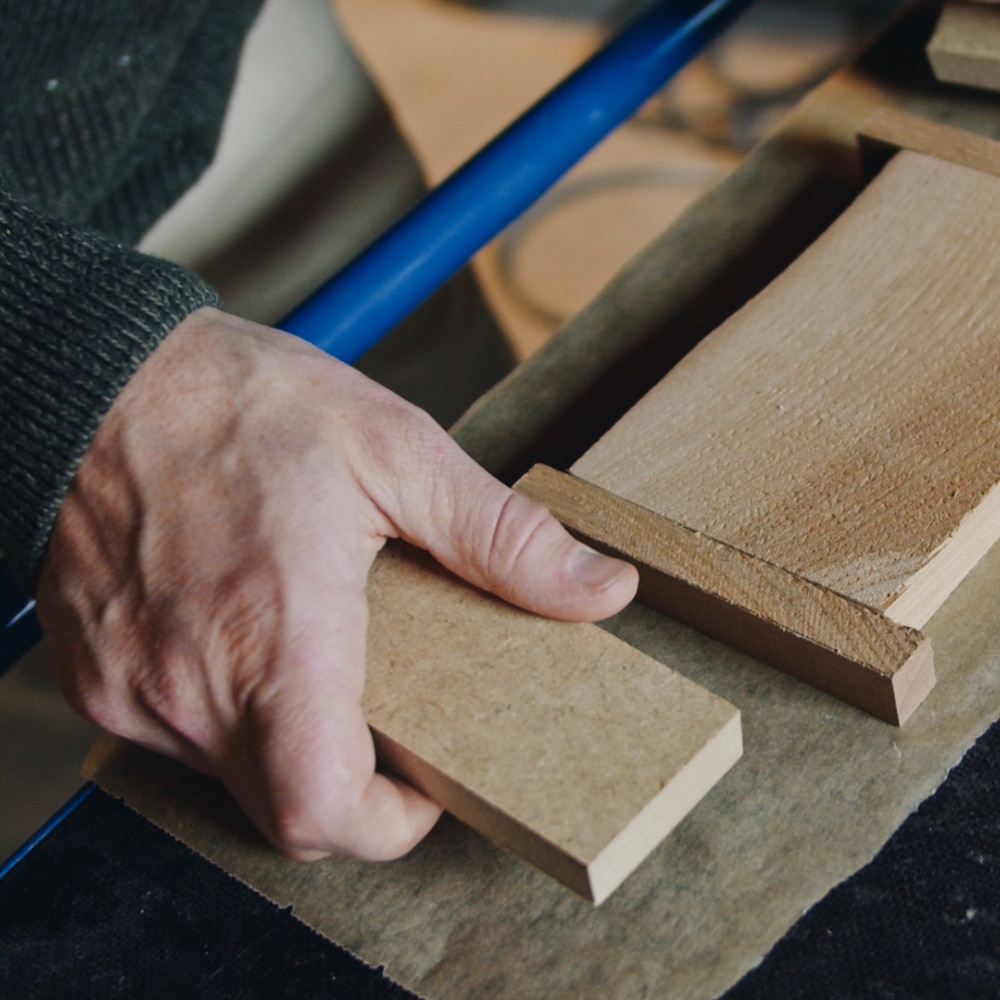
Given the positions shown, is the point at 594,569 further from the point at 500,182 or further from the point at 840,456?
the point at 500,182

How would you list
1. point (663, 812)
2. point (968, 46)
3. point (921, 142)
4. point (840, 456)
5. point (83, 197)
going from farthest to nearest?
1. point (83, 197)
2. point (968, 46)
3. point (921, 142)
4. point (840, 456)
5. point (663, 812)

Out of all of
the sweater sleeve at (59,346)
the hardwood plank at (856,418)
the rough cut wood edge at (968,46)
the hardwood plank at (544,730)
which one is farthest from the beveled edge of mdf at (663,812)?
the rough cut wood edge at (968,46)

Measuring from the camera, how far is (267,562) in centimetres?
65

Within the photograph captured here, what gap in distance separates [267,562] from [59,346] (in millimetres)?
220

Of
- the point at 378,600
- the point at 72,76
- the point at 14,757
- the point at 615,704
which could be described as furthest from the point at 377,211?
the point at 615,704

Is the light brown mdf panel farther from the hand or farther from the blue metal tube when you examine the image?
the blue metal tube

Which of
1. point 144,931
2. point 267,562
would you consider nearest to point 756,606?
point 267,562

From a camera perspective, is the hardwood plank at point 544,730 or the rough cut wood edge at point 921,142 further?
the rough cut wood edge at point 921,142

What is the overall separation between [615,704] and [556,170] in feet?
1.99

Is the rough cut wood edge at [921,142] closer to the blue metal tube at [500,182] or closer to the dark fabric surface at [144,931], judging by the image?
the blue metal tube at [500,182]

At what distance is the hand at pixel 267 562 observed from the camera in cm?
62

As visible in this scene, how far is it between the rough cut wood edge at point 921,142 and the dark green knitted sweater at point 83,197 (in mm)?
505

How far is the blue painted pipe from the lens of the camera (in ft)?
3.14

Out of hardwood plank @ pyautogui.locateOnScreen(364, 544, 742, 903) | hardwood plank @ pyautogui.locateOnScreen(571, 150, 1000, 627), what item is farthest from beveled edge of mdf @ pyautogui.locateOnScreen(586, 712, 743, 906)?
hardwood plank @ pyautogui.locateOnScreen(571, 150, 1000, 627)
